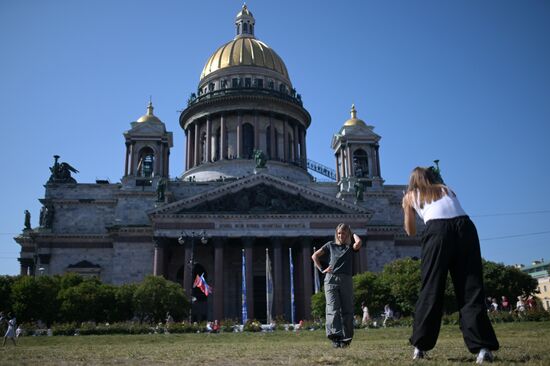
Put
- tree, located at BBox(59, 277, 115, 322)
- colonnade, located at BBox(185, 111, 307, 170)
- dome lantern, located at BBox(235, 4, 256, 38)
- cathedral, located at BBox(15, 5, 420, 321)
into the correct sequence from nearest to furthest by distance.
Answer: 1. tree, located at BBox(59, 277, 115, 322)
2. cathedral, located at BBox(15, 5, 420, 321)
3. colonnade, located at BBox(185, 111, 307, 170)
4. dome lantern, located at BBox(235, 4, 256, 38)

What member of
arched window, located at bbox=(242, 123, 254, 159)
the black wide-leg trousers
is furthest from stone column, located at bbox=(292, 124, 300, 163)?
the black wide-leg trousers

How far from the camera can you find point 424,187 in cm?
772

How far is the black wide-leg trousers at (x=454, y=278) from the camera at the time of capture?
277 inches

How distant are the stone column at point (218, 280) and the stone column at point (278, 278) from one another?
15.4ft

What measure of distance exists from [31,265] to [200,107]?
2746 centimetres

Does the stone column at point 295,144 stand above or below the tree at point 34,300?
above

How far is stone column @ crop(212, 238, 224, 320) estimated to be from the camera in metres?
46.6

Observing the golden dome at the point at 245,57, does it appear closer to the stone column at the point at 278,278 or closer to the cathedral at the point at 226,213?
the cathedral at the point at 226,213

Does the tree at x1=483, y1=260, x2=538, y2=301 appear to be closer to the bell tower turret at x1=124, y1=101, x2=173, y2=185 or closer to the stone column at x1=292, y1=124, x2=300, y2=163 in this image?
the stone column at x1=292, y1=124, x2=300, y2=163

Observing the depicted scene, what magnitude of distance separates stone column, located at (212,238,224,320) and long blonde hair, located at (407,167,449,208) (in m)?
40.3

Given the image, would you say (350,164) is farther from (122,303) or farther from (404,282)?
(122,303)

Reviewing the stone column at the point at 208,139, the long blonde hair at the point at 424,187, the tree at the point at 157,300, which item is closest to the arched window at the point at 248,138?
the stone column at the point at 208,139

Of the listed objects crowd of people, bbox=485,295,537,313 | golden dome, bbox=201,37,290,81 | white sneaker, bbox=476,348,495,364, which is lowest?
white sneaker, bbox=476,348,495,364

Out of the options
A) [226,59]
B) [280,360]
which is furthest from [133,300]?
[226,59]
